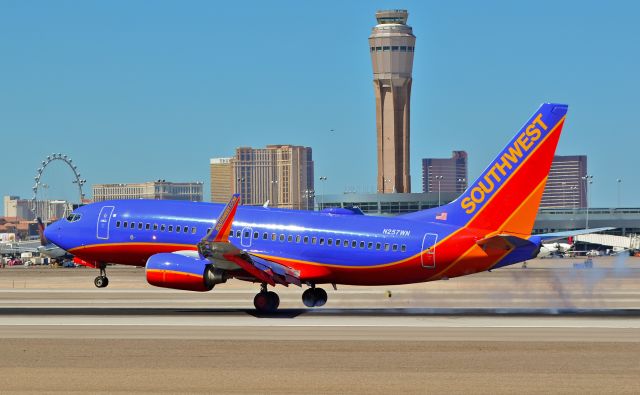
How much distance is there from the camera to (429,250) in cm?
5250

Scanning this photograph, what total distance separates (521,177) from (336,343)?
51.1 feet

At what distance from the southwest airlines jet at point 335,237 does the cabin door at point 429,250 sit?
5cm

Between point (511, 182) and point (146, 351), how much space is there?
20899mm

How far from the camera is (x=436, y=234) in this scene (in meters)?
52.6

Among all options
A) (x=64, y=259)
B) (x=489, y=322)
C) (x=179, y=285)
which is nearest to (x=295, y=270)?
(x=179, y=285)

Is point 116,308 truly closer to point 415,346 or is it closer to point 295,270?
point 295,270

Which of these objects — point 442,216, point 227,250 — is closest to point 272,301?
point 227,250

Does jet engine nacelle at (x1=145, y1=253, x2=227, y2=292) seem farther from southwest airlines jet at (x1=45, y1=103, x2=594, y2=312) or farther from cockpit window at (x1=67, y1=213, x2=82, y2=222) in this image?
cockpit window at (x1=67, y1=213, x2=82, y2=222)

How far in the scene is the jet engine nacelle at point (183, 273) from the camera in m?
51.0

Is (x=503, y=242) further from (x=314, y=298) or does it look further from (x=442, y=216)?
(x=314, y=298)

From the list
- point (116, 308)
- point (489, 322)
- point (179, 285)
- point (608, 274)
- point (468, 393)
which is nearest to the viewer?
point (468, 393)

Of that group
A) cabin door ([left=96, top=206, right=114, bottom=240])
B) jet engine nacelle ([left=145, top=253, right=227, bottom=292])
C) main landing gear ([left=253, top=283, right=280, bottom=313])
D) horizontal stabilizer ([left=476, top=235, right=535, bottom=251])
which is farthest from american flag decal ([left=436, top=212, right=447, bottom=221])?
cabin door ([left=96, top=206, right=114, bottom=240])

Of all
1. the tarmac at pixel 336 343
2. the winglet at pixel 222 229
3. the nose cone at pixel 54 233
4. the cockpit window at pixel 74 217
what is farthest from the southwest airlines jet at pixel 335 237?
the nose cone at pixel 54 233

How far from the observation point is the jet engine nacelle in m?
51.0
